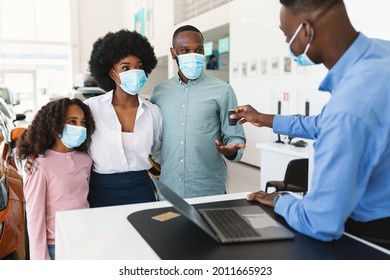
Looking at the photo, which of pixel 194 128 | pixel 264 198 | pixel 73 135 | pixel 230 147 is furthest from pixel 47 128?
pixel 264 198

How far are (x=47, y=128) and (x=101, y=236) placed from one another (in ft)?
3.09

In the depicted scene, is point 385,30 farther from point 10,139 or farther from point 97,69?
point 10,139

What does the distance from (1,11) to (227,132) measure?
1363 centimetres

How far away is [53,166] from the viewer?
178 centimetres

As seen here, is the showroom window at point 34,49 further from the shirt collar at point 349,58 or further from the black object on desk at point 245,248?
the shirt collar at point 349,58

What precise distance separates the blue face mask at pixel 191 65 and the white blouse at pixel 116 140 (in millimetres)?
283

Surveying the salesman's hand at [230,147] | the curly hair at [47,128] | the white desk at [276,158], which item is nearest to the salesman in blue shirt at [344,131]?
the salesman's hand at [230,147]

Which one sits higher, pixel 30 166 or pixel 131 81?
pixel 131 81

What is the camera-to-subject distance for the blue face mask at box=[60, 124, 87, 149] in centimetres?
180

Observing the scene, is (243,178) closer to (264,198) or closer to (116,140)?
(116,140)

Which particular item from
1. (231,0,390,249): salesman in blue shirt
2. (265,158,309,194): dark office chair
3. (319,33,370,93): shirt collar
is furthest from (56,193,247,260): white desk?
(265,158,309,194): dark office chair

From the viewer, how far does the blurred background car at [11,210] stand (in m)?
2.01

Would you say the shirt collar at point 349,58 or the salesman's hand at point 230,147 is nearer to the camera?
the shirt collar at point 349,58

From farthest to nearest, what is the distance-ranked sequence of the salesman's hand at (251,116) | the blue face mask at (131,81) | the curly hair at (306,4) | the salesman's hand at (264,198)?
the blue face mask at (131,81), the salesman's hand at (251,116), the salesman's hand at (264,198), the curly hair at (306,4)
